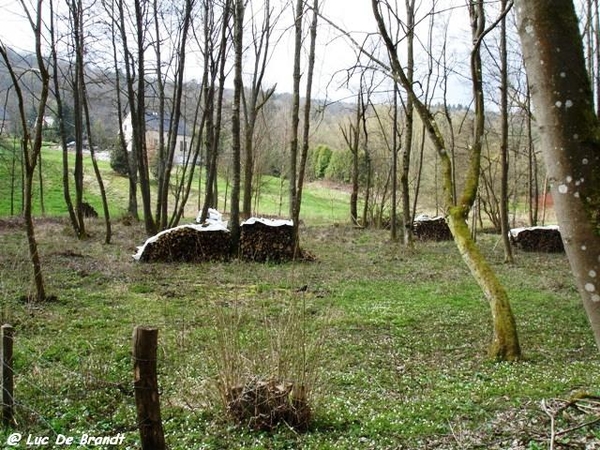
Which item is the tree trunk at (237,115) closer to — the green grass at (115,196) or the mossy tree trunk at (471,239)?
the mossy tree trunk at (471,239)

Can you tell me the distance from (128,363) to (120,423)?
1544 mm

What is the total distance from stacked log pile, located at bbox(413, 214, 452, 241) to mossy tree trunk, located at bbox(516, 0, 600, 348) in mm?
22225

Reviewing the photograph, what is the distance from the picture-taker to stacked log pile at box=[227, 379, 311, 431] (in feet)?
13.9

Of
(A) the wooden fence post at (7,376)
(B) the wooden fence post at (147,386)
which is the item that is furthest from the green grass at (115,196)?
(B) the wooden fence post at (147,386)

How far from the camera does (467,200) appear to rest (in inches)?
258

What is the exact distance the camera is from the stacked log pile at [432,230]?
23.3m

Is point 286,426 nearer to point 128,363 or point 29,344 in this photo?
point 128,363

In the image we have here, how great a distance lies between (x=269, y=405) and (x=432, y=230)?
796 inches

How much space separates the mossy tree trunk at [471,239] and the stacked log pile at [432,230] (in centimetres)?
1691

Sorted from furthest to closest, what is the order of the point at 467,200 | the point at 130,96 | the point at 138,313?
the point at 130,96
the point at 138,313
the point at 467,200

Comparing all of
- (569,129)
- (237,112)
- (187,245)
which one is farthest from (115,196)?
(569,129)

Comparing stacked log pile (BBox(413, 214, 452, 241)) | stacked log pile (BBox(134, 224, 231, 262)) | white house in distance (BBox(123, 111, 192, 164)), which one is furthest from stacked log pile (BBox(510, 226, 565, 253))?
white house in distance (BBox(123, 111, 192, 164))

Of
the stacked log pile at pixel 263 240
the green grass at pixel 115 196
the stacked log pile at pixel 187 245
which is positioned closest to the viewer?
the stacked log pile at pixel 187 245

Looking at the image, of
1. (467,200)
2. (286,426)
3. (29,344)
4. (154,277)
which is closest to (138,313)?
(29,344)
